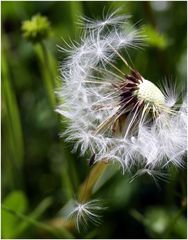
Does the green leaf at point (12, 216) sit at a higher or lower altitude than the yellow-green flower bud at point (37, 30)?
→ lower

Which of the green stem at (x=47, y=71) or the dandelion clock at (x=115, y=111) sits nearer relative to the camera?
the dandelion clock at (x=115, y=111)

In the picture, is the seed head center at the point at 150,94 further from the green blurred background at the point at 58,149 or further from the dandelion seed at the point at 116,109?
the green blurred background at the point at 58,149

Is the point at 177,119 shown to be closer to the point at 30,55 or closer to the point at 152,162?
the point at 152,162

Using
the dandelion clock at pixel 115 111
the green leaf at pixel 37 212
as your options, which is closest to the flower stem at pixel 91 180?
the dandelion clock at pixel 115 111

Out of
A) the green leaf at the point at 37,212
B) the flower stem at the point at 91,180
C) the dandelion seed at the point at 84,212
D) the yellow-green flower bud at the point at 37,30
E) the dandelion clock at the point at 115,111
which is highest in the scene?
the yellow-green flower bud at the point at 37,30

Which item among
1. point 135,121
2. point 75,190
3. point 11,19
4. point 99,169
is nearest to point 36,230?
point 75,190

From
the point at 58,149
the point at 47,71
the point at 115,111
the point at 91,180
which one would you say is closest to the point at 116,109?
the point at 115,111
